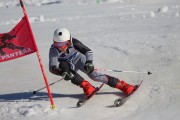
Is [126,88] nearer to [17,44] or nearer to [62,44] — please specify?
A: [62,44]

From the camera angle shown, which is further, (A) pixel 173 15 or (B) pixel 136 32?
(A) pixel 173 15

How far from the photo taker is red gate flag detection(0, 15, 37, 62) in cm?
670

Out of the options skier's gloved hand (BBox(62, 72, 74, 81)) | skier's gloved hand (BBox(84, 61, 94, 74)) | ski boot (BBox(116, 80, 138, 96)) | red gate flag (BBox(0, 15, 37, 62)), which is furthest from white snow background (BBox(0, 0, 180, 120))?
red gate flag (BBox(0, 15, 37, 62))

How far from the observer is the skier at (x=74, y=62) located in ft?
23.2

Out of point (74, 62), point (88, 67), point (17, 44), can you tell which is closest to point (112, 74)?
point (74, 62)

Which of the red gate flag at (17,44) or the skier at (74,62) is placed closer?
the red gate flag at (17,44)

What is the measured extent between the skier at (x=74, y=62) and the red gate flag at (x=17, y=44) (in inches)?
24.2

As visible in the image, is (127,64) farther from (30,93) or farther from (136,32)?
(136,32)

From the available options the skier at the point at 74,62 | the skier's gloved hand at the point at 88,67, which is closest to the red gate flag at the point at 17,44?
the skier at the point at 74,62

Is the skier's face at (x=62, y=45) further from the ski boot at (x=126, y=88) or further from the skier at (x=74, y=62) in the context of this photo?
the ski boot at (x=126, y=88)

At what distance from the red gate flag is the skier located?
62cm

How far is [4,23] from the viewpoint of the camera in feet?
76.2

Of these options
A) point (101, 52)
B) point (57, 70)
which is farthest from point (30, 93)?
point (101, 52)

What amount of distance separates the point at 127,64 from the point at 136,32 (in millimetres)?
5834
